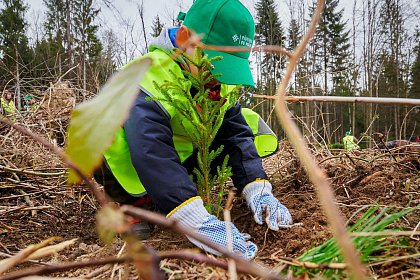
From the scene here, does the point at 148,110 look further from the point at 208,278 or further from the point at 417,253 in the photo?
the point at 417,253

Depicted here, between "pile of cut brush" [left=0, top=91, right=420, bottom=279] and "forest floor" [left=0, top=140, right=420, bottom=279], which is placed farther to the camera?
"forest floor" [left=0, top=140, right=420, bottom=279]

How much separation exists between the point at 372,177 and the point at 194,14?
1.17 meters

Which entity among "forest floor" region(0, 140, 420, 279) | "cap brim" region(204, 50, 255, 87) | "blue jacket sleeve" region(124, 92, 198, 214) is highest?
"cap brim" region(204, 50, 255, 87)

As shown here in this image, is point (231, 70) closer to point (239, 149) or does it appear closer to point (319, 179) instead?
point (239, 149)

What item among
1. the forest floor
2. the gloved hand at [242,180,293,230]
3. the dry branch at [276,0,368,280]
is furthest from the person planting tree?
the dry branch at [276,0,368,280]

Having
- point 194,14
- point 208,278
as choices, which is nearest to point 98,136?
point 208,278

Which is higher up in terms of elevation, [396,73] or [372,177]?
[396,73]

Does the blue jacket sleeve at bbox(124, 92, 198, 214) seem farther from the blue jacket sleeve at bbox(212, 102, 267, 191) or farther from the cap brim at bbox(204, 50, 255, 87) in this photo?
the blue jacket sleeve at bbox(212, 102, 267, 191)

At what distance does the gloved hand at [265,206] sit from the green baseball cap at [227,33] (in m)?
0.52

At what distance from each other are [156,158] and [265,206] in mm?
518

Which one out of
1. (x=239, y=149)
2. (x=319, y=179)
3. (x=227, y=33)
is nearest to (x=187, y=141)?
(x=239, y=149)

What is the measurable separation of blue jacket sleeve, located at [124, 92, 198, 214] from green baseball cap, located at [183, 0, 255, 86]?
0.36 m

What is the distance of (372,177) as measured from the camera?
177cm

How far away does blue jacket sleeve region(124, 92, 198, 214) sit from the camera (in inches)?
55.9
